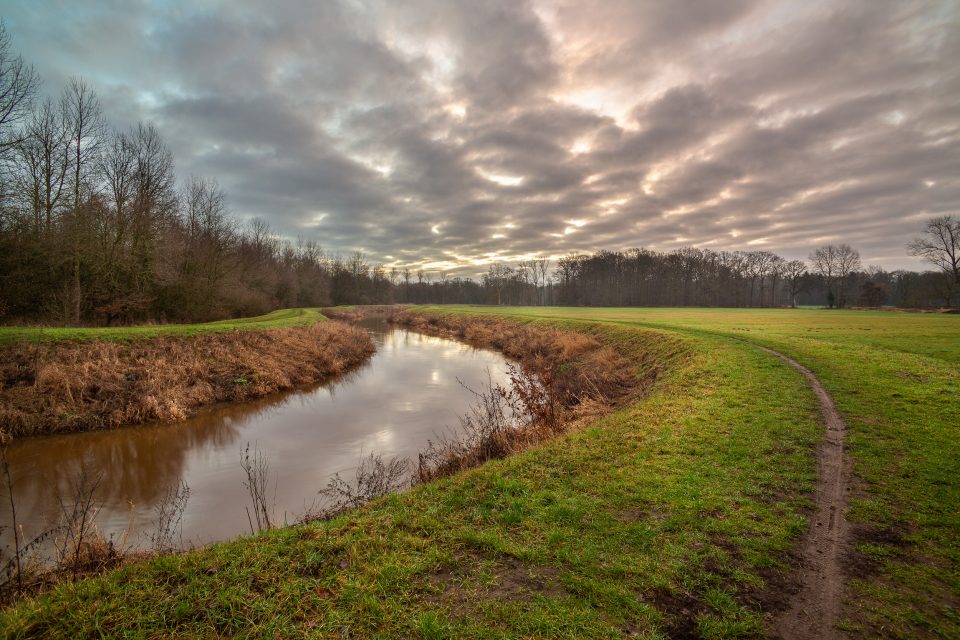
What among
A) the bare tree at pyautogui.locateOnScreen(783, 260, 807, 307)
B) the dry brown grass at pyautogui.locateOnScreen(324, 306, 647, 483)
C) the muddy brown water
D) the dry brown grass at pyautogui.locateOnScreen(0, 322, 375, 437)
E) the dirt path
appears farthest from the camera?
the bare tree at pyautogui.locateOnScreen(783, 260, 807, 307)

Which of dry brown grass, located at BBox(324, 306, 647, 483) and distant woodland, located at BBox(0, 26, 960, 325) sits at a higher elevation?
distant woodland, located at BBox(0, 26, 960, 325)

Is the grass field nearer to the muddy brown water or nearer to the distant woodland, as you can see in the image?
the muddy brown water

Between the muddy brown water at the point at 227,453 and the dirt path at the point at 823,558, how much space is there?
22.3 ft

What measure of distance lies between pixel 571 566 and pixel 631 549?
0.73 meters

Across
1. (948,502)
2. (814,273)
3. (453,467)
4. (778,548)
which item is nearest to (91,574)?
(453,467)

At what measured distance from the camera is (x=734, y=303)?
268 ft

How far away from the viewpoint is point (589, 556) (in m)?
4.12

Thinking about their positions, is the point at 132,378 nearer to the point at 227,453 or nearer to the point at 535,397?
the point at 227,453

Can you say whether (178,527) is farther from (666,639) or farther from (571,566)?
(666,639)

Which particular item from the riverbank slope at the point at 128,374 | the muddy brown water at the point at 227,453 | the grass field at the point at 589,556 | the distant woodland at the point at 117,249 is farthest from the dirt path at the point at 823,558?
the distant woodland at the point at 117,249

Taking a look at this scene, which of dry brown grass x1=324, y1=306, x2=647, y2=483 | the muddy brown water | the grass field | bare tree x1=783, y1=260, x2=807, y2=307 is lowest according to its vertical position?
the muddy brown water

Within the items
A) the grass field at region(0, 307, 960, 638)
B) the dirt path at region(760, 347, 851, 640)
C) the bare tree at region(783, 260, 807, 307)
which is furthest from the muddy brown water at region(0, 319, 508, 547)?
the bare tree at region(783, 260, 807, 307)

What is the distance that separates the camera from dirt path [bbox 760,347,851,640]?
315 cm

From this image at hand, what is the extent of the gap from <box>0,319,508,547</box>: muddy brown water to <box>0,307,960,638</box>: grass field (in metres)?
2.92
